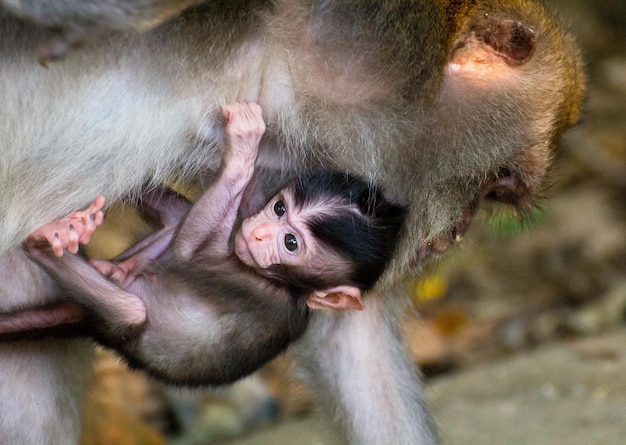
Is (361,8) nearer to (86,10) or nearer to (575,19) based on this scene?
(86,10)

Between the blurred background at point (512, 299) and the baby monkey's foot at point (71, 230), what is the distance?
6.49 feet

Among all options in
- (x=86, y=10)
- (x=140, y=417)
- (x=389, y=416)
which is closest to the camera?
(x=86, y=10)

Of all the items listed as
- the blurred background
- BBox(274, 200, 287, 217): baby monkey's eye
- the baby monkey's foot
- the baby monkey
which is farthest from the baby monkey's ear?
the blurred background

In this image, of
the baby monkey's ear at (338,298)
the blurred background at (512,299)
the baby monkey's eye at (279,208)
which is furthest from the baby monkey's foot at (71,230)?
the blurred background at (512,299)

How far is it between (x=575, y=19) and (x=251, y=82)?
4.48m

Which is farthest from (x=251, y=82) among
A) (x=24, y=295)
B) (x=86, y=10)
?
(x=24, y=295)

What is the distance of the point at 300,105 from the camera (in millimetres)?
2979

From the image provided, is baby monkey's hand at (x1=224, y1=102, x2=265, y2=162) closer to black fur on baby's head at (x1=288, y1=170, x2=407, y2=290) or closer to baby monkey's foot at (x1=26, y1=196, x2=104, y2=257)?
black fur on baby's head at (x1=288, y1=170, x2=407, y2=290)

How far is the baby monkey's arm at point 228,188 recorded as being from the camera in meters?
2.90

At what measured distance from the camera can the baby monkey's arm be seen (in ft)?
9.52

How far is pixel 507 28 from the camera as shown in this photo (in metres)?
2.99

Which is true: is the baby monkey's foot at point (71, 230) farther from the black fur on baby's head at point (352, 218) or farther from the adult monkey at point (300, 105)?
the black fur on baby's head at point (352, 218)

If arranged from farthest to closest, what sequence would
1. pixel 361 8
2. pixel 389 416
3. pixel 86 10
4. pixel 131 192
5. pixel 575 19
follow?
pixel 575 19, pixel 389 416, pixel 131 192, pixel 361 8, pixel 86 10

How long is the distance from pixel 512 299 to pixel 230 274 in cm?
320
